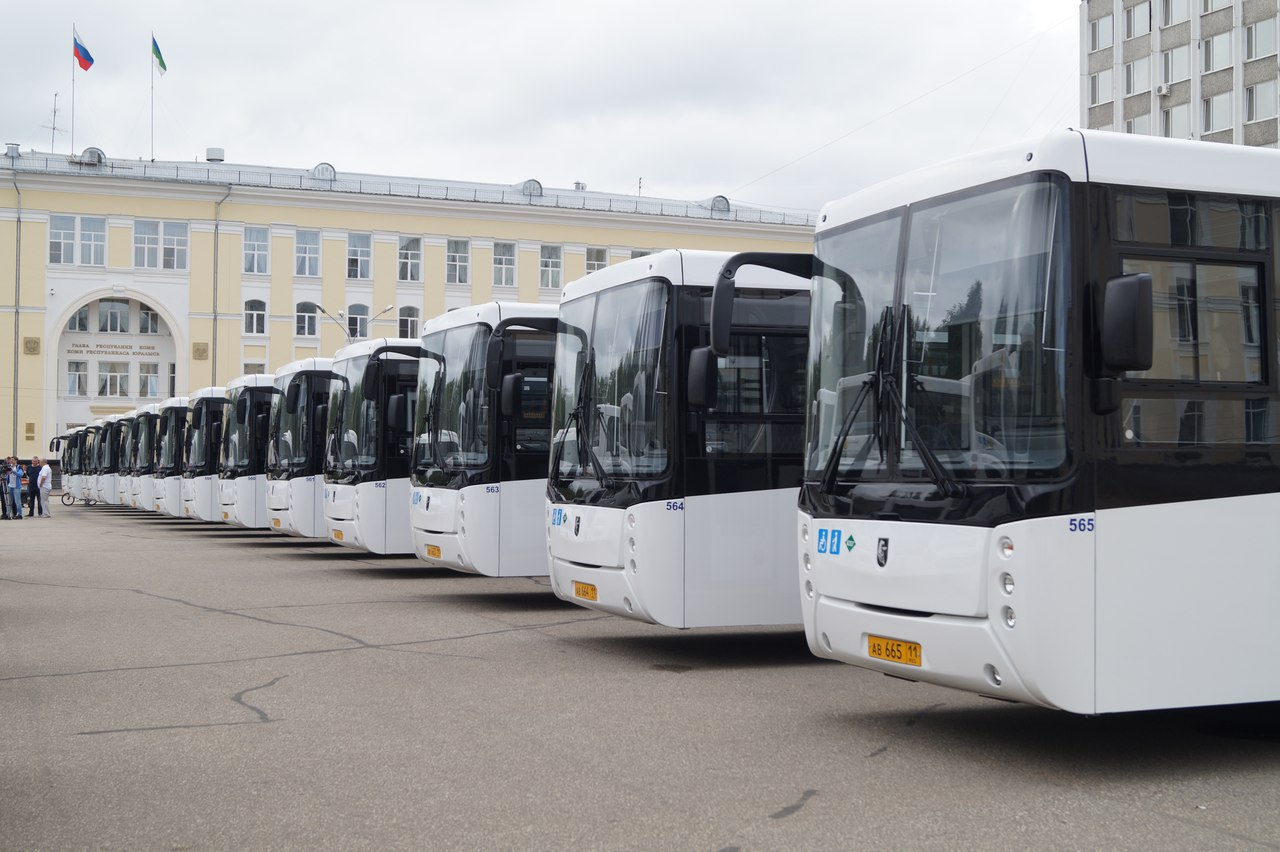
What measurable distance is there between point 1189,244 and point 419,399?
11.1 metres

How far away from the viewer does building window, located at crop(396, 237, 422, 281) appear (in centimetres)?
7894

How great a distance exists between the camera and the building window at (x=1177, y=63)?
60875mm

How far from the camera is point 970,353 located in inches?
297

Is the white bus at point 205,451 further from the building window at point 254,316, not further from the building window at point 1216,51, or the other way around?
the building window at point 1216,51

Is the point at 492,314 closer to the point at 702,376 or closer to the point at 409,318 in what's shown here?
the point at 702,376

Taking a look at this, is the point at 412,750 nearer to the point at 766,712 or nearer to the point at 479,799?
the point at 479,799

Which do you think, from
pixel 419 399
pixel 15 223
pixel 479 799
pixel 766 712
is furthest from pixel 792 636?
pixel 15 223

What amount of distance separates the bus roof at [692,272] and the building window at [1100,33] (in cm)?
5953

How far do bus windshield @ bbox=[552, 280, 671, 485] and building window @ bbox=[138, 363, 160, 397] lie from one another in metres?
68.2

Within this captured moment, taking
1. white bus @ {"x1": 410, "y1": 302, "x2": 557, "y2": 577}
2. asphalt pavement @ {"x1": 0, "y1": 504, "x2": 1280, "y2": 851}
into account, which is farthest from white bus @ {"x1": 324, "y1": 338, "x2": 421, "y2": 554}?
asphalt pavement @ {"x1": 0, "y1": 504, "x2": 1280, "y2": 851}

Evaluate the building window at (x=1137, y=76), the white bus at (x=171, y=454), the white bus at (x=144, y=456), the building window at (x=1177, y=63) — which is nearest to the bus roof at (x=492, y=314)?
the white bus at (x=171, y=454)

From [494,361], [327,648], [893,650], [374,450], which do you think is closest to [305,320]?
[374,450]

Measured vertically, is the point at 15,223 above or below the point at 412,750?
above

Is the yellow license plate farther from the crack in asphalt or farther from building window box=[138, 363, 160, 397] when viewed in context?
building window box=[138, 363, 160, 397]
